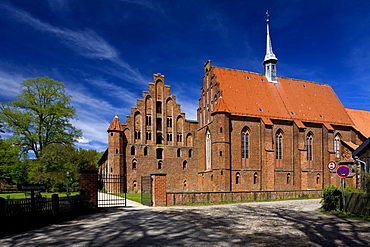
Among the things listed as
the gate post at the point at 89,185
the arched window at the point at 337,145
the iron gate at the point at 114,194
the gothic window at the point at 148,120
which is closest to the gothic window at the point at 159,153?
the gothic window at the point at 148,120

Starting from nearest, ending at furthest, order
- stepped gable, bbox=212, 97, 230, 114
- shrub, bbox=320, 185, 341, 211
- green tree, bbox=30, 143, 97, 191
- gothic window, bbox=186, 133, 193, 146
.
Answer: shrub, bbox=320, 185, 341, 211
green tree, bbox=30, 143, 97, 191
stepped gable, bbox=212, 97, 230, 114
gothic window, bbox=186, 133, 193, 146

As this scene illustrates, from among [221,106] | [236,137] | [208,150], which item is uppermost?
[221,106]

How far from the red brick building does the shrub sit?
1643cm

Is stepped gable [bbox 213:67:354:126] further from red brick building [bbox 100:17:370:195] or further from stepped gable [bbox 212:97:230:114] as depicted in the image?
stepped gable [bbox 212:97:230:114]

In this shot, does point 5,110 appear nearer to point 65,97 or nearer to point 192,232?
point 65,97

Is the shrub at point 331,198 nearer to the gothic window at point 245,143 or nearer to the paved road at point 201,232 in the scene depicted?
the paved road at point 201,232

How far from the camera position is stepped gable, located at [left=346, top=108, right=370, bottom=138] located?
39669 millimetres

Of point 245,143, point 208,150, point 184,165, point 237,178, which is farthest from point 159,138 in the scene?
point 237,178

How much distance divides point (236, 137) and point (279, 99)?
29.9 feet

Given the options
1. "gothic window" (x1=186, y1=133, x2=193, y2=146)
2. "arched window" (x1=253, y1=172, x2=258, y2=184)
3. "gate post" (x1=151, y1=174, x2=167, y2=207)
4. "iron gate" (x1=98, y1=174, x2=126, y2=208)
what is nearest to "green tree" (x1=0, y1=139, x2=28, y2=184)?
"iron gate" (x1=98, y1=174, x2=126, y2=208)

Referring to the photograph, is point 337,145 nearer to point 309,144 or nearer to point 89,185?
point 309,144

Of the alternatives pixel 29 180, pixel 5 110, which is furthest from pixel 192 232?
pixel 5 110

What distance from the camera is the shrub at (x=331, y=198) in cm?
1504

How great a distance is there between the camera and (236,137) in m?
33.5
